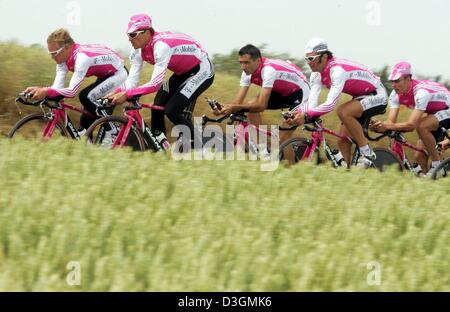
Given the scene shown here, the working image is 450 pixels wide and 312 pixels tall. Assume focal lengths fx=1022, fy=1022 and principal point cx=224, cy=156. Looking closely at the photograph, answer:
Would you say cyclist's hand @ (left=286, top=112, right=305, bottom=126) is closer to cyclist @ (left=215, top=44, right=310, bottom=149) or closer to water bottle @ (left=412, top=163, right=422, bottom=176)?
cyclist @ (left=215, top=44, right=310, bottom=149)

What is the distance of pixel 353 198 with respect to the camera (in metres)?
9.54

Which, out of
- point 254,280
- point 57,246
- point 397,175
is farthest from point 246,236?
point 397,175

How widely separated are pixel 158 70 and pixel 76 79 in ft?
3.77

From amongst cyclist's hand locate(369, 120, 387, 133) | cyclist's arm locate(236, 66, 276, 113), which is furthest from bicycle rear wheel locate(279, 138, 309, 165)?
cyclist's hand locate(369, 120, 387, 133)

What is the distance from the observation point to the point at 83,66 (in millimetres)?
13477

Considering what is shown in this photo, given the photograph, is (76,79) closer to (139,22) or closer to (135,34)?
(135,34)

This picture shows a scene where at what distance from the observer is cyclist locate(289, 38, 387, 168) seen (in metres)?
13.7

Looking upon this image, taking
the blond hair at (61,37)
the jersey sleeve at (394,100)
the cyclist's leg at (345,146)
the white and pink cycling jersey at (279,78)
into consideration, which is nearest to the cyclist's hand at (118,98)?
the blond hair at (61,37)

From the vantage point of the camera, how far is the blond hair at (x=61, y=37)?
527 inches

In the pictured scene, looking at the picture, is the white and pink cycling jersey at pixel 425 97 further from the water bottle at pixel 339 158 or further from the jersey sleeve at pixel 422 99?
the water bottle at pixel 339 158

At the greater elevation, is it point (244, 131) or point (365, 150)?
point (244, 131)

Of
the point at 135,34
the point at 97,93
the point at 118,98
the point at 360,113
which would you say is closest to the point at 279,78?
the point at 360,113

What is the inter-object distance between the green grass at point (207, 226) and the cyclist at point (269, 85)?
306cm

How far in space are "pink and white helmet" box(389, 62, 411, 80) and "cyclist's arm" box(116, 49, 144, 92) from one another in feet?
12.5
